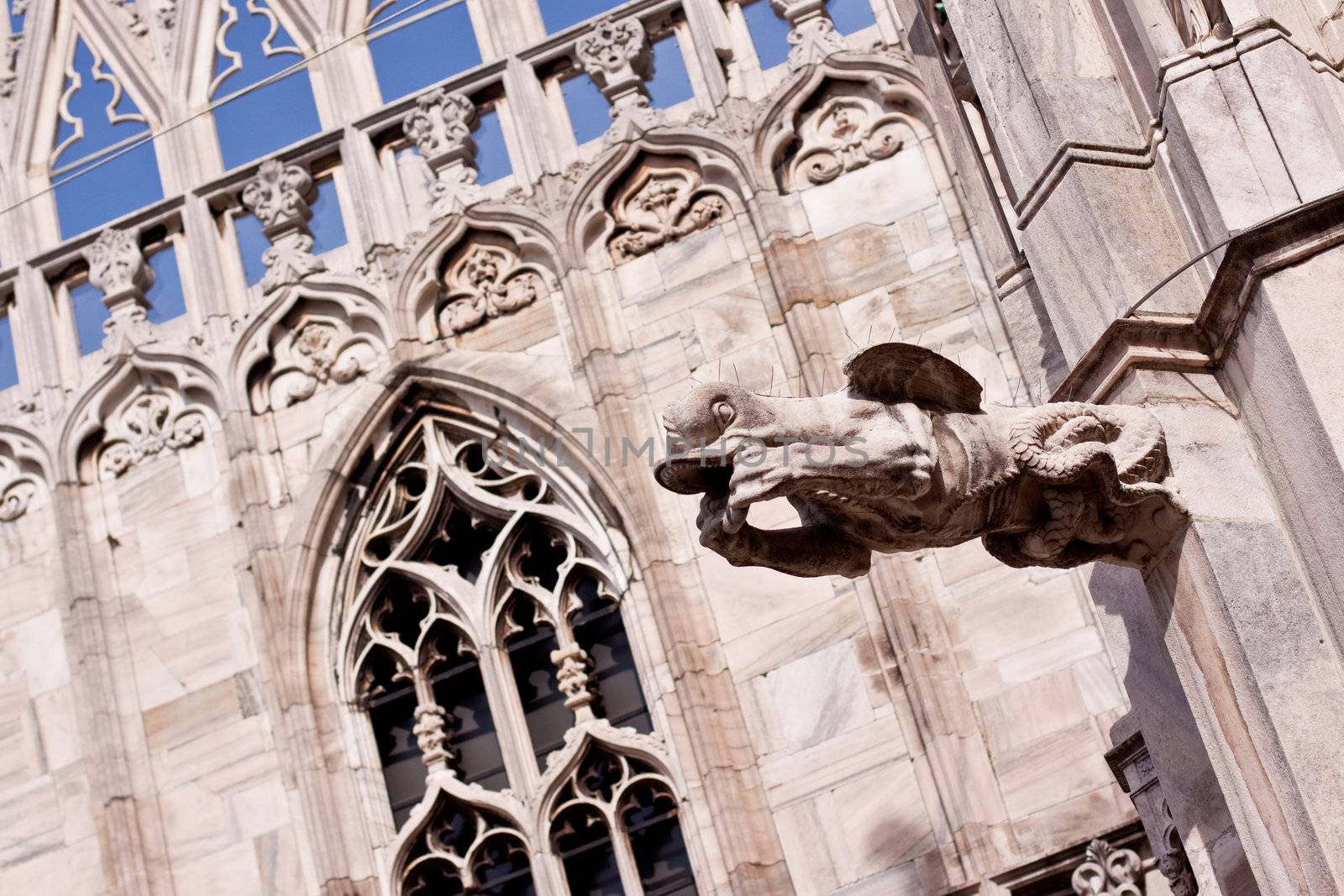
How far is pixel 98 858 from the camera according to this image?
8750 mm

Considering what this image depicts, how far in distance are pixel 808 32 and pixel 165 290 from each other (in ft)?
10.8

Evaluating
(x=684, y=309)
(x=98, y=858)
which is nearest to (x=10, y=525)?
(x=98, y=858)

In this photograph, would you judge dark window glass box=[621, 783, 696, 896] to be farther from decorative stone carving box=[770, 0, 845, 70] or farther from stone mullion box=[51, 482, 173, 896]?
decorative stone carving box=[770, 0, 845, 70]

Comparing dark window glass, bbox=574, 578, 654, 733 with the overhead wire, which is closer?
dark window glass, bbox=574, 578, 654, 733

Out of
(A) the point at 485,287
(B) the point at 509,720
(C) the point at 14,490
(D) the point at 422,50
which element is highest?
(D) the point at 422,50

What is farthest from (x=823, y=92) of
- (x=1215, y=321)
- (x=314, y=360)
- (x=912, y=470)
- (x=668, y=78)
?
(x=912, y=470)

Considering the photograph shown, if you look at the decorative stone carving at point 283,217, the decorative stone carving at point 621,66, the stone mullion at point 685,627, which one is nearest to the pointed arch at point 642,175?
the decorative stone carving at point 621,66

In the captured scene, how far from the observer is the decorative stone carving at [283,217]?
9.78m

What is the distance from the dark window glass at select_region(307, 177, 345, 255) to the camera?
9.94 metres

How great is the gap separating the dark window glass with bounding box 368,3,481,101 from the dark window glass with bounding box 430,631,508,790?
2880 mm

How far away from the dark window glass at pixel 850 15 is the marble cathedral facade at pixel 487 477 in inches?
0.9

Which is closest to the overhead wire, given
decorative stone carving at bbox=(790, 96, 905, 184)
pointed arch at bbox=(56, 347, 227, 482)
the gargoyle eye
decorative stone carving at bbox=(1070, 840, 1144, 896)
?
pointed arch at bbox=(56, 347, 227, 482)

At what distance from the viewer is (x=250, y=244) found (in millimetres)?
10117

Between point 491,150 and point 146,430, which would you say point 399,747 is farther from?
point 491,150
